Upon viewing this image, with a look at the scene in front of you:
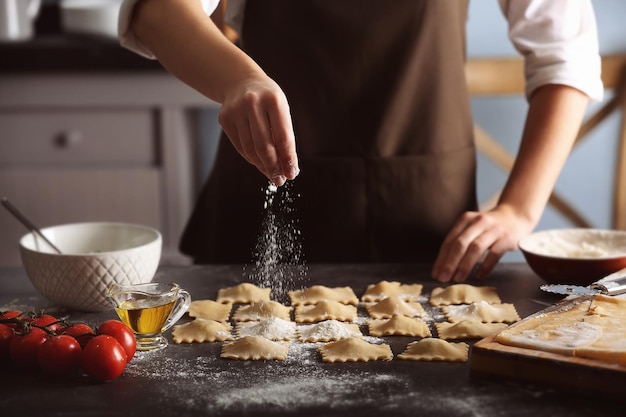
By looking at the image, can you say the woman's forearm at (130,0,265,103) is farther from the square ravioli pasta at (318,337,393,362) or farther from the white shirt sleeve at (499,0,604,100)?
the white shirt sleeve at (499,0,604,100)

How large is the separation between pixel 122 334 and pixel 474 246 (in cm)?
70

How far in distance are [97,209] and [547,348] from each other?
2126 mm

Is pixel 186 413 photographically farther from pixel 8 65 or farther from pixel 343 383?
pixel 8 65

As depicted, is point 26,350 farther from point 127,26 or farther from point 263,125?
point 127,26

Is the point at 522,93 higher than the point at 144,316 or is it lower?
higher

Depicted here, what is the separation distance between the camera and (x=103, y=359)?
1.01m

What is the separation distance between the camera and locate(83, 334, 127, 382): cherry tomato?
1.01 meters

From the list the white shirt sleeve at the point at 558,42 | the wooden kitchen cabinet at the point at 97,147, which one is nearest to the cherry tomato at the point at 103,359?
the white shirt sleeve at the point at 558,42

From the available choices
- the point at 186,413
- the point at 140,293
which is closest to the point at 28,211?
the point at 140,293

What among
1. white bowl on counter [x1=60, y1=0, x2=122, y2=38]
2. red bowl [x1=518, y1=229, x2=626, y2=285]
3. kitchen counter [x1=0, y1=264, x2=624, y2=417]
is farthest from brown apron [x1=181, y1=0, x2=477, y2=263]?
white bowl on counter [x1=60, y1=0, x2=122, y2=38]

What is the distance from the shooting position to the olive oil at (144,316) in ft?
3.76

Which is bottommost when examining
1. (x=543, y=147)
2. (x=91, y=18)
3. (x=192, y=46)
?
(x=543, y=147)

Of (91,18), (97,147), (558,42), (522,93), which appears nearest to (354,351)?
(558,42)

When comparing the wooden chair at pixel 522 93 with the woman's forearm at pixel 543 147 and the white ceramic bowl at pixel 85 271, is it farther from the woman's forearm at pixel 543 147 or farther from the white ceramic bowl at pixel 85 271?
the white ceramic bowl at pixel 85 271
